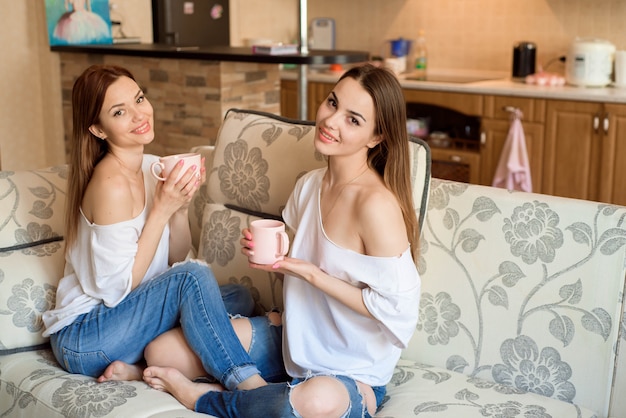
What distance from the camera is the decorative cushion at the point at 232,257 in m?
2.23

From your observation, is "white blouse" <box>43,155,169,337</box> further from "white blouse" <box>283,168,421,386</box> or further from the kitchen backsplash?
the kitchen backsplash

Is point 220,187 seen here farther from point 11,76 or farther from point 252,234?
point 11,76

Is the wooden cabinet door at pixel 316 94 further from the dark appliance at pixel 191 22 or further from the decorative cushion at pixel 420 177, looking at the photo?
the decorative cushion at pixel 420 177

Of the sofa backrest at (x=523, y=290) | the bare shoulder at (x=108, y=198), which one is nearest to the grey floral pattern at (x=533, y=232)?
the sofa backrest at (x=523, y=290)

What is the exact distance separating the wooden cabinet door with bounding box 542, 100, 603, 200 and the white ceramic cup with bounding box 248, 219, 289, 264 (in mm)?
2867

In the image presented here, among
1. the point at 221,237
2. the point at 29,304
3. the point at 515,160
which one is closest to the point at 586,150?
the point at 515,160

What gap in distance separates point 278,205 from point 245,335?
1.21ft

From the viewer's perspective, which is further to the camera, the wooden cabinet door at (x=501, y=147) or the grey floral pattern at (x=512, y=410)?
the wooden cabinet door at (x=501, y=147)

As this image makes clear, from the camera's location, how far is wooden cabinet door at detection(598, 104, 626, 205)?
4102mm

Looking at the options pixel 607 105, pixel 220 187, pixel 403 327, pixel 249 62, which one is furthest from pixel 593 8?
pixel 403 327

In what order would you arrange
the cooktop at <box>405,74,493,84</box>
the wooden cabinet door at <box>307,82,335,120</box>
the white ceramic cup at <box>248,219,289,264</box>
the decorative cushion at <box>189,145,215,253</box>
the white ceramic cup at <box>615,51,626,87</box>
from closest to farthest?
the white ceramic cup at <box>248,219,289,264</box> → the decorative cushion at <box>189,145,215,253</box> → the white ceramic cup at <box>615,51,626,87</box> → the cooktop at <box>405,74,493,84</box> → the wooden cabinet door at <box>307,82,335,120</box>

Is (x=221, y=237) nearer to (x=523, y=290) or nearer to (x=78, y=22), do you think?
(x=523, y=290)

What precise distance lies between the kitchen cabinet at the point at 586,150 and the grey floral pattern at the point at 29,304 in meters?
2.90

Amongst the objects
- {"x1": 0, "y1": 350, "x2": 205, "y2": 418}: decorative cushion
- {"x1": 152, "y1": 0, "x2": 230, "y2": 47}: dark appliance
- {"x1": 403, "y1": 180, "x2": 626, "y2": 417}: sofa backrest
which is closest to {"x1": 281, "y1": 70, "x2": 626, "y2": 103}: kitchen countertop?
{"x1": 152, "y1": 0, "x2": 230, "y2": 47}: dark appliance
